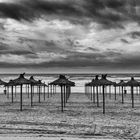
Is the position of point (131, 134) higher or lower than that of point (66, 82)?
lower

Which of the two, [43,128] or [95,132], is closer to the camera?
[95,132]

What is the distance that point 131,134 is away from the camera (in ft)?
31.1

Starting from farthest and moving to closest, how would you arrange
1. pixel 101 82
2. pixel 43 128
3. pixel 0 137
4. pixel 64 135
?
pixel 101 82 < pixel 43 128 < pixel 64 135 < pixel 0 137

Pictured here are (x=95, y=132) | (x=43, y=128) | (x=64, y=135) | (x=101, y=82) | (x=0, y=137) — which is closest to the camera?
(x=0, y=137)

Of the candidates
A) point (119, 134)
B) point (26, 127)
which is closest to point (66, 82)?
point (26, 127)

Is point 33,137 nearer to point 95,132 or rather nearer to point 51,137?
point 51,137

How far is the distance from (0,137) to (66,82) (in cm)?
863

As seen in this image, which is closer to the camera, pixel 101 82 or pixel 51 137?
pixel 51 137

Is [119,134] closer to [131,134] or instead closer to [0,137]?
[131,134]

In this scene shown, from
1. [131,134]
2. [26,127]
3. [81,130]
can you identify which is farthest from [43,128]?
[131,134]

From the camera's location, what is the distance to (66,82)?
55.0 feet

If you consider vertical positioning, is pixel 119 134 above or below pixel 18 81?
below

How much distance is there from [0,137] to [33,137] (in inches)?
39.3

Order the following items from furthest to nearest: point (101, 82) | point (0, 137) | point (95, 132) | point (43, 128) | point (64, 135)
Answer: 1. point (101, 82)
2. point (43, 128)
3. point (95, 132)
4. point (64, 135)
5. point (0, 137)
